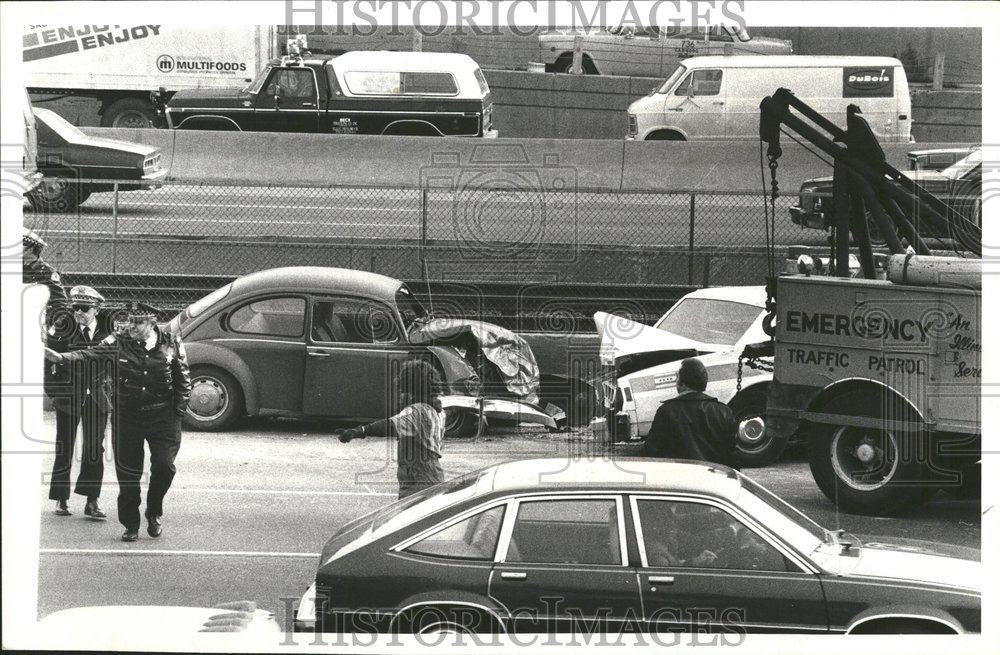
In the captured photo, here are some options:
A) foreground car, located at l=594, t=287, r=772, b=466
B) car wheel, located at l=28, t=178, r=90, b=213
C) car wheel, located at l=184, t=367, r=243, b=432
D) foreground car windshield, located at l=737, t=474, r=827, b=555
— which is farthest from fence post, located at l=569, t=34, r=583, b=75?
foreground car windshield, located at l=737, t=474, r=827, b=555

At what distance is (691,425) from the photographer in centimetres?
816

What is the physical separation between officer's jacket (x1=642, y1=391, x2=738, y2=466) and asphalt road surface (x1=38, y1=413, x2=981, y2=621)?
1401mm

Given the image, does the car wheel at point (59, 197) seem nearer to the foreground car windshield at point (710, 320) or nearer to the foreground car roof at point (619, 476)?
the foreground car windshield at point (710, 320)

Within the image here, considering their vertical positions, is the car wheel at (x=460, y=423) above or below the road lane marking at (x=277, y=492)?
above

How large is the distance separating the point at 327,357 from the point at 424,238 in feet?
10.3

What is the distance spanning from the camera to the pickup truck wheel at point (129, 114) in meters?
17.2

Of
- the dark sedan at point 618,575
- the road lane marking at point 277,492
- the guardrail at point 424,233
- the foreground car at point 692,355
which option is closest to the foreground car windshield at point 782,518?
the dark sedan at point 618,575

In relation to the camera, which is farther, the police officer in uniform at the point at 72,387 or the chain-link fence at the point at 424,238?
the chain-link fence at the point at 424,238

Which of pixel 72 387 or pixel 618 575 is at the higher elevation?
pixel 72 387

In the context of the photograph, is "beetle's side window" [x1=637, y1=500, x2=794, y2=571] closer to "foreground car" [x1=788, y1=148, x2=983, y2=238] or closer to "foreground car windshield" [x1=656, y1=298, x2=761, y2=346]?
"foreground car" [x1=788, y1=148, x2=983, y2=238]

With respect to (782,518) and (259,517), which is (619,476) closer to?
(782,518)

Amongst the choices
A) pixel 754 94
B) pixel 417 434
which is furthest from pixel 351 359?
pixel 754 94

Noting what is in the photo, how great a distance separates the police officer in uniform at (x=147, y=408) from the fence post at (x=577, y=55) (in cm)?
932

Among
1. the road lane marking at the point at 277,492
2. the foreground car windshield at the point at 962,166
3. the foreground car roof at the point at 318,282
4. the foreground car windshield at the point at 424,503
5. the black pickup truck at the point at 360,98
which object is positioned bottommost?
the road lane marking at the point at 277,492
